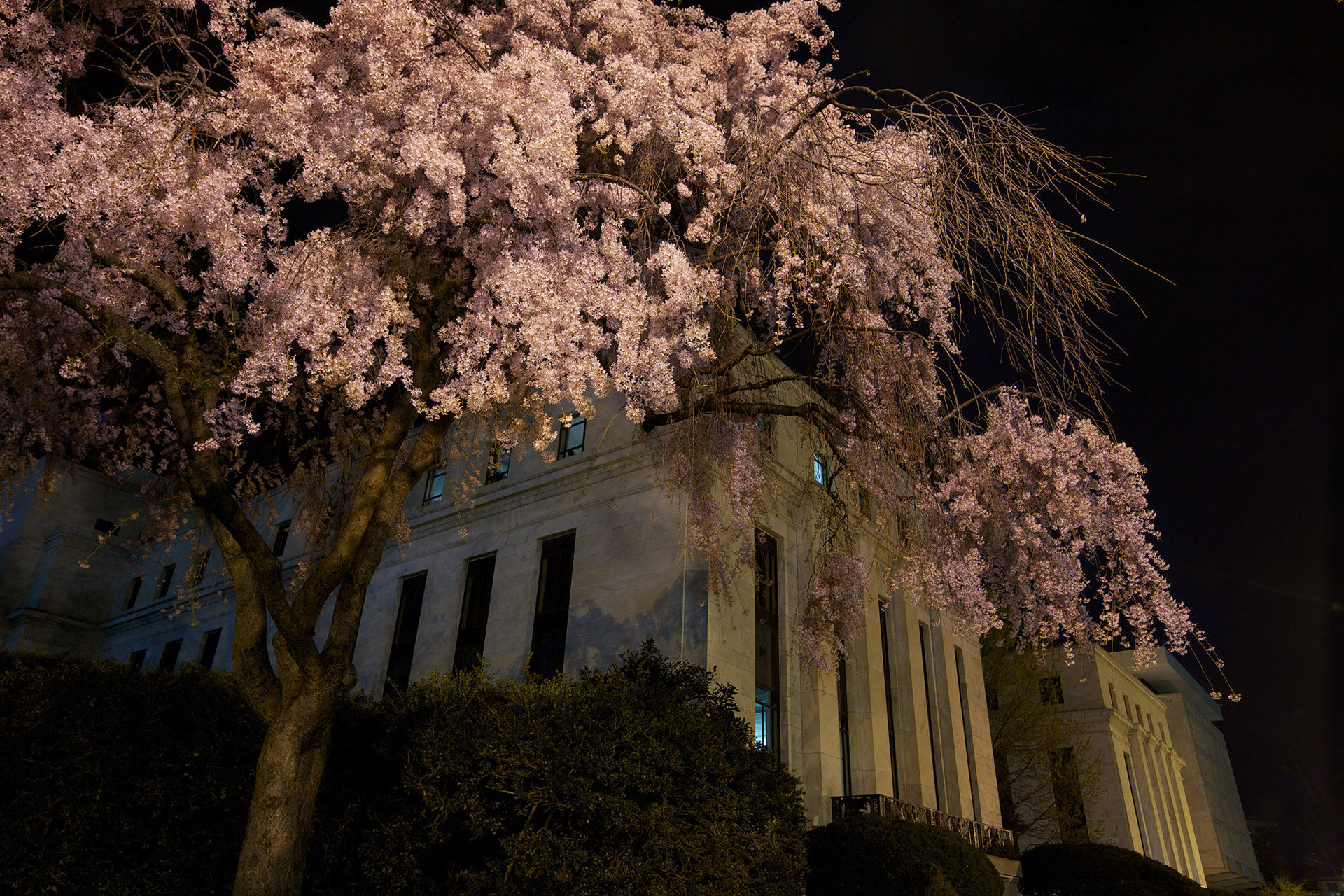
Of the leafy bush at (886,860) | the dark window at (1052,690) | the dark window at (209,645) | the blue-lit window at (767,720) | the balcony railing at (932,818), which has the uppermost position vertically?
the dark window at (1052,690)

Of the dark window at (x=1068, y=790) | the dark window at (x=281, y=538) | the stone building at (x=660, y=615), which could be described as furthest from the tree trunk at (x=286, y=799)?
the dark window at (x=1068, y=790)

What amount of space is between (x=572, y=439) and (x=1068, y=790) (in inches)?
1344

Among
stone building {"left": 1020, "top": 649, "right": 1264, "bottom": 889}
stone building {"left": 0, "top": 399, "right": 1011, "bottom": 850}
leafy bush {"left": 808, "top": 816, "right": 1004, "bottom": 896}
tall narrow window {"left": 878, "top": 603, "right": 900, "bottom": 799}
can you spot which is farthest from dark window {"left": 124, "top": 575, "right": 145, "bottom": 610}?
stone building {"left": 1020, "top": 649, "right": 1264, "bottom": 889}

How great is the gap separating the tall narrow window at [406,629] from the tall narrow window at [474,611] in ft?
5.69

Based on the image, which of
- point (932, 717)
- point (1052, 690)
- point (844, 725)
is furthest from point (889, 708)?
point (1052, 690)

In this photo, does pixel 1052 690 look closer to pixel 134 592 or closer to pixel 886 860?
pixel 886 860

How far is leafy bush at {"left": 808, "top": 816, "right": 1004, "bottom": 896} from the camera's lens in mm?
15734

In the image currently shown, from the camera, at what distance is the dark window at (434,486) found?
84.4 feet

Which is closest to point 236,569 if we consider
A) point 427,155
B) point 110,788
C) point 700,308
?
point 110,788

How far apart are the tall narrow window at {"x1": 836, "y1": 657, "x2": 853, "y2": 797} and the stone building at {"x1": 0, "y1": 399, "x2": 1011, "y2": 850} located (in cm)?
5

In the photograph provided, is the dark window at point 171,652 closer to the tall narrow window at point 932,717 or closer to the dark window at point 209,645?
the dark window at point 209,645

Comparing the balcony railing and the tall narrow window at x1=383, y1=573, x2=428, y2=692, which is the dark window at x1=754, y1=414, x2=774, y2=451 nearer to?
the balcony railing

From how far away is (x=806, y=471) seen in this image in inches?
909

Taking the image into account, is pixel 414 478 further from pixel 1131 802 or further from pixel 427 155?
pixel 1131 802
